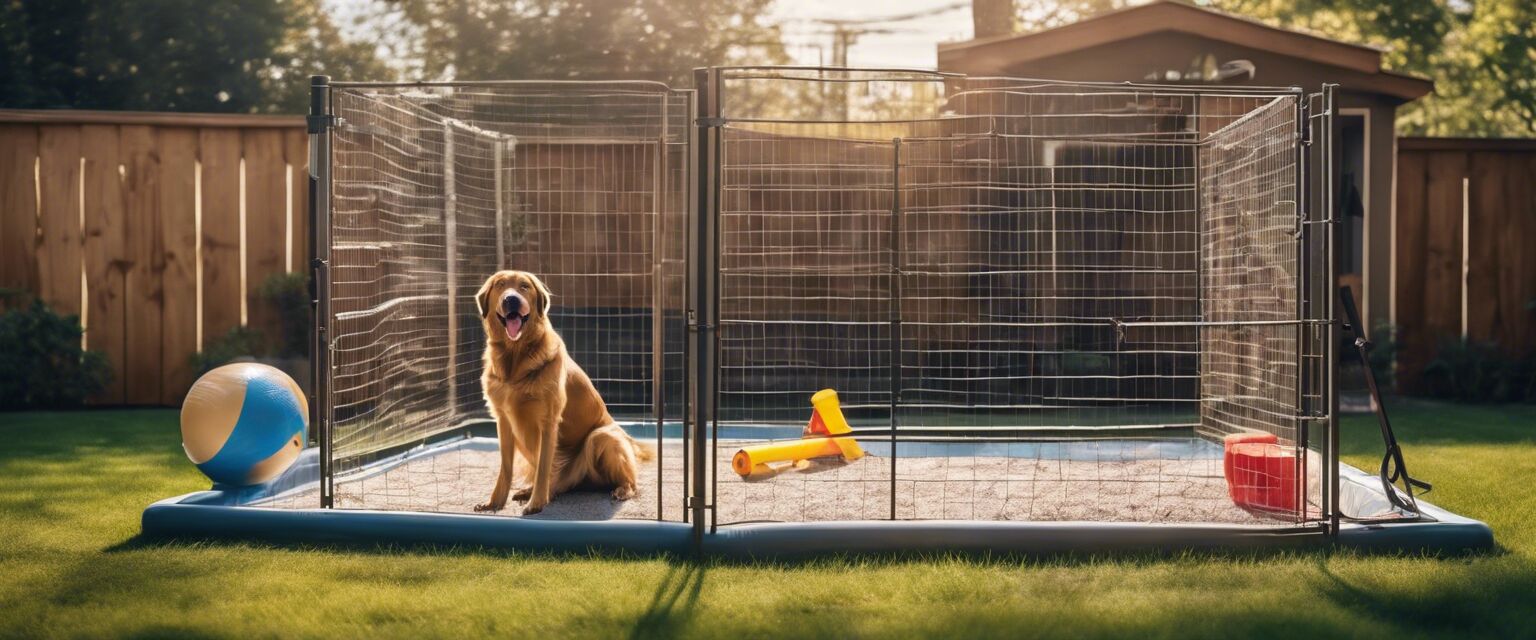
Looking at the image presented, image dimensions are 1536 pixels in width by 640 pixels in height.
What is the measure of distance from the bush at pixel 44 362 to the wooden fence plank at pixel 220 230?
79 centimetres

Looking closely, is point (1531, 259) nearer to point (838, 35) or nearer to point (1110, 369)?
point (1110, 369)

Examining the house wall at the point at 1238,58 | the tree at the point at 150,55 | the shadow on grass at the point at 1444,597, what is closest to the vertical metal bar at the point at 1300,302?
the shadow on grass at the point at 1444,597

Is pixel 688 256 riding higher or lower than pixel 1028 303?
higher

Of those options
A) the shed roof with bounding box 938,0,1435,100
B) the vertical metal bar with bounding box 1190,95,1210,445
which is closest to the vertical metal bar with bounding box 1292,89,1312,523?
the vertical metal bar with bounding box 1190,95,1210,445

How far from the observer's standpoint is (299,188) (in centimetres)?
898

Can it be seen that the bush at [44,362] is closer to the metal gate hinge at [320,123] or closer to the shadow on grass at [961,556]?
the shadow on grass at [961,556]

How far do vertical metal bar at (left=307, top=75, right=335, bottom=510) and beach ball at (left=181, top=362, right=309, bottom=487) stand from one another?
426 mm

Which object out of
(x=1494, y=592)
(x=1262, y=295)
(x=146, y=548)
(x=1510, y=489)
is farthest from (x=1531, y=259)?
(x=146, y=548)

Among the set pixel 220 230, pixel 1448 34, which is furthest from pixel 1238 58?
pixel 1448 34

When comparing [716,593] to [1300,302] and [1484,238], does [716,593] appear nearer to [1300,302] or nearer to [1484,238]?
[1300,302]

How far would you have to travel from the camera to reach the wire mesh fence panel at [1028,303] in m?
4.85

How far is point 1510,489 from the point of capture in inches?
216

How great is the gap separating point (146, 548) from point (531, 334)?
153 centimetres

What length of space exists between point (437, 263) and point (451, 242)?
5.1 inches
